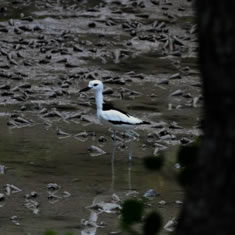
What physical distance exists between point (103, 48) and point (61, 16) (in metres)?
2.10

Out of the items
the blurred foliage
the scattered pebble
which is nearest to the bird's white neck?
the scattered pebble

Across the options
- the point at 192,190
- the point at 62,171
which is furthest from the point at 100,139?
the point at 192,190

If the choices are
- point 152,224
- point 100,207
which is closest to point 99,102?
point 100,207

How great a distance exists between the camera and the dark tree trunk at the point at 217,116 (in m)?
2.42

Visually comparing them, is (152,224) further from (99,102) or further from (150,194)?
(99,102)

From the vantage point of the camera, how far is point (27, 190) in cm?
895

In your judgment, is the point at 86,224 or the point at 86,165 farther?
the point at 86,165

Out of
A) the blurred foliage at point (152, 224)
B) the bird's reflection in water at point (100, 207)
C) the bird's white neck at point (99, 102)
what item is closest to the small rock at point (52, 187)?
the bird's reflection in water at point (100, 207)

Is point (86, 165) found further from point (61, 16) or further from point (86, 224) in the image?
point (61, 16)

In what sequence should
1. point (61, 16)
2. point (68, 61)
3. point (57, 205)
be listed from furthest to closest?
point (61, 16)
point (68, 61)
point (57, 205)

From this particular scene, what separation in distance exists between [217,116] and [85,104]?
10.5m

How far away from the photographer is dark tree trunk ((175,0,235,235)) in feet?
7.93

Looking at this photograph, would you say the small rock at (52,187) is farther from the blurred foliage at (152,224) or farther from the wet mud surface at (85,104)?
the blurred foliage at (152,224)

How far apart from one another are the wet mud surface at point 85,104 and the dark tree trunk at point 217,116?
0.68ft
